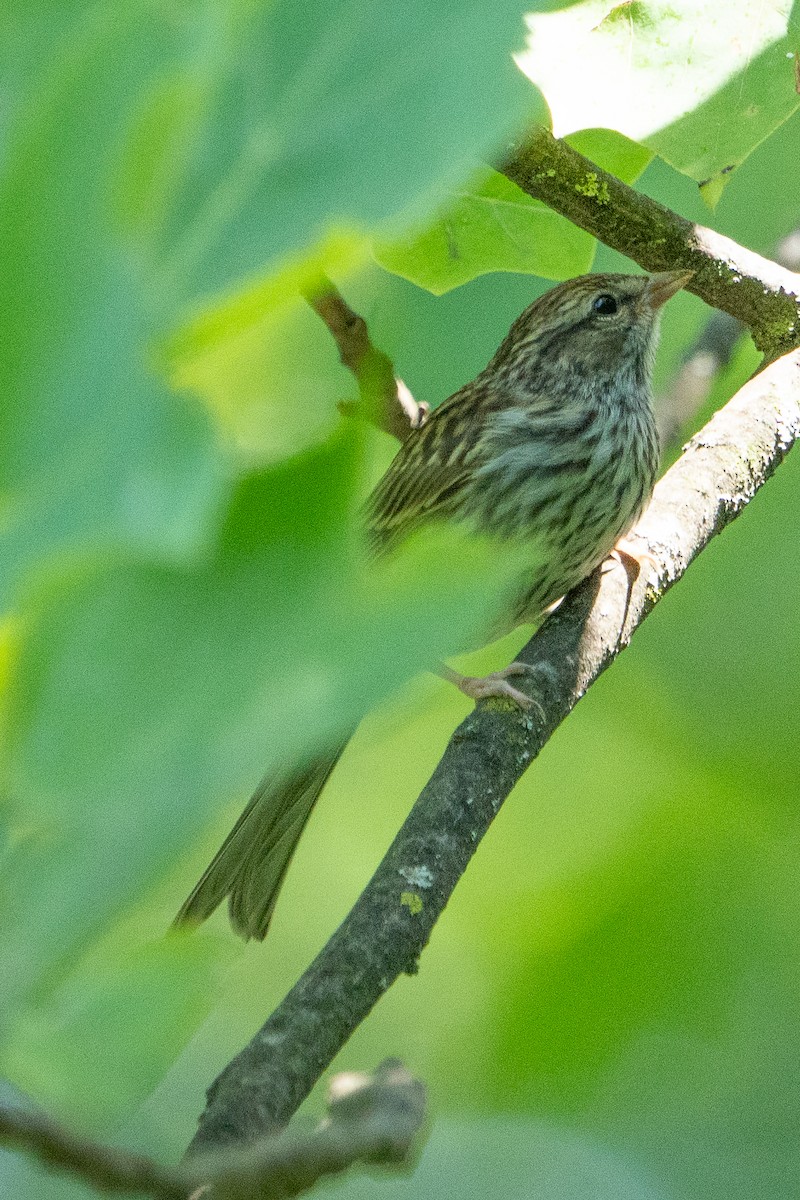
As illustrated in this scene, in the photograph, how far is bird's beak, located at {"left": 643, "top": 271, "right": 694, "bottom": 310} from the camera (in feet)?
12.4

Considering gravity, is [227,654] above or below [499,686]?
below

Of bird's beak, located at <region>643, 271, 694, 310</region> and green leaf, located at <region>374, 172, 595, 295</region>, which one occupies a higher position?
bird's beak, located at <region>643, 271, 694, 310</region>

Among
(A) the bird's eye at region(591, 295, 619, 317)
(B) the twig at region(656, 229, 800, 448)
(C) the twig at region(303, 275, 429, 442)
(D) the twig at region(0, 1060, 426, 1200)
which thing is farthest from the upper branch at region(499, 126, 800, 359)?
(D) the twig at region(0, 1060, 426, 1200)

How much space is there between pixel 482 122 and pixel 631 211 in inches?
105

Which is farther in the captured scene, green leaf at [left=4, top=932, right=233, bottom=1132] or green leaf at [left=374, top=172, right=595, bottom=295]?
green leaf at [left=374, top=172, right=595, bottom=295]

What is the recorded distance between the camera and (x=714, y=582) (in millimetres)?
5988

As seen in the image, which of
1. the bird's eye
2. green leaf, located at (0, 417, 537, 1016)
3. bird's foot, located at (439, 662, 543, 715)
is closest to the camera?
green leaf, located at (0, 417, 537, 1016)

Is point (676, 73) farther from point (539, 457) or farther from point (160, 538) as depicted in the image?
point (160, 538)

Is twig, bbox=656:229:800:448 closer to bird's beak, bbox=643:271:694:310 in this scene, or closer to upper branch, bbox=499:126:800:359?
bird's beak, bbox=643:271:694:310

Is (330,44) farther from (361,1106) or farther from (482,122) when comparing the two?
(361,1106)

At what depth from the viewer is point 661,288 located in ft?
13.8

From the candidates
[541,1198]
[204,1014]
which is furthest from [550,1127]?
[204,1014]

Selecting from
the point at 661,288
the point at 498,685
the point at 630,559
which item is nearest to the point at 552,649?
the point at 498,685

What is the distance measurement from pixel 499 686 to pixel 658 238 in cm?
116
